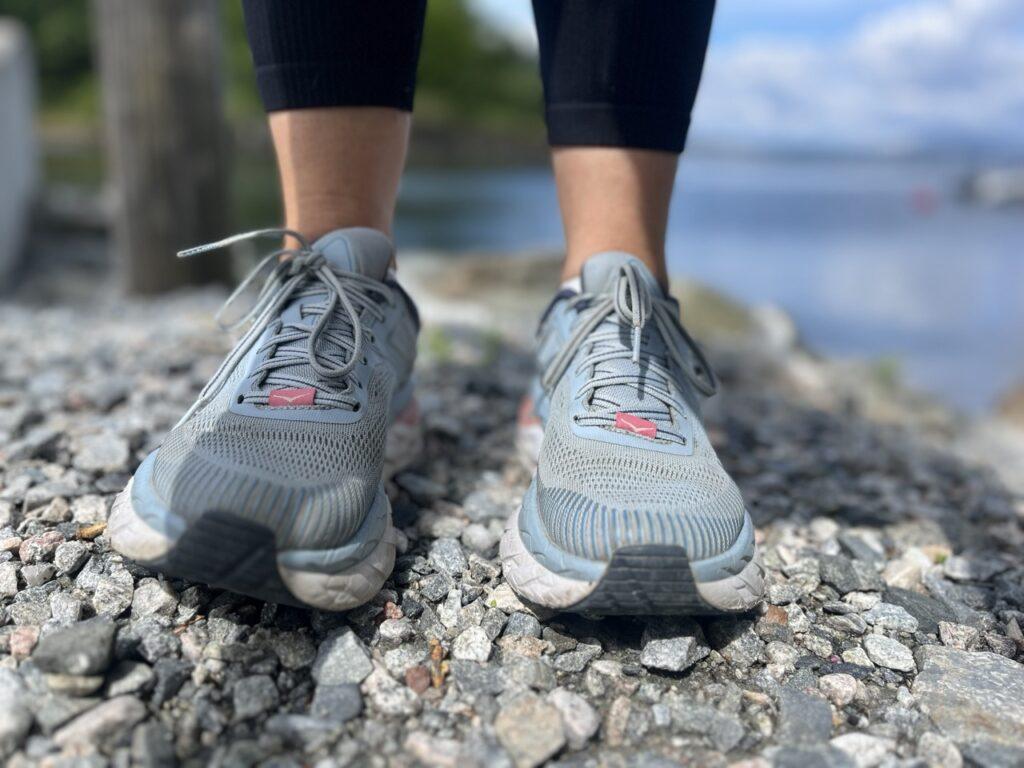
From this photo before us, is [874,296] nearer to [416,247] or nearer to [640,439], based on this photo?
[416,247]

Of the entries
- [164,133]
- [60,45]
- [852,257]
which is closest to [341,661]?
[164,133]

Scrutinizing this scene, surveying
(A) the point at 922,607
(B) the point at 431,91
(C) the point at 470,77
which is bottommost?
(B) the point at 431,91

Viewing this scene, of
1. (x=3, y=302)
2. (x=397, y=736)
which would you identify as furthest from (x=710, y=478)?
(x=3, y=302)

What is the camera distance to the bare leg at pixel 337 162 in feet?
4.64

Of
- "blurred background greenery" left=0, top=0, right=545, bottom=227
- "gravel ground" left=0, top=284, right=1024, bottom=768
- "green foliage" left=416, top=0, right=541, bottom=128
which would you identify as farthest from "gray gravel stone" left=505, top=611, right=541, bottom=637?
"green foliage" left=416, top=0, right=541, bottom=128

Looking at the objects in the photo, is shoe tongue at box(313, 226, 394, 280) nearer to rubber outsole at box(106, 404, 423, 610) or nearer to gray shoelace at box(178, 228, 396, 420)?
gray shoelace at box(178, 228, 396, 420)

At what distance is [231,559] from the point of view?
99cm

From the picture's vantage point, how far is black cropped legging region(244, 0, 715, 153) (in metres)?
1.36

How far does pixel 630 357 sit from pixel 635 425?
0.15 m

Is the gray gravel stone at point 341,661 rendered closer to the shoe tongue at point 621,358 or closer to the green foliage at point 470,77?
the shoe tongue at point 621,358

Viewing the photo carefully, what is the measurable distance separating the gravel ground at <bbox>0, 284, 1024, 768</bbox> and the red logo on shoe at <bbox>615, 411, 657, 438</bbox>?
0.93ft

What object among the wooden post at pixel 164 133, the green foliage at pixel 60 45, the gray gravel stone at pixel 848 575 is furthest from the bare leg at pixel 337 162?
the green foliage at pixel 60 45

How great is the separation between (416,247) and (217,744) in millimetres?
8631

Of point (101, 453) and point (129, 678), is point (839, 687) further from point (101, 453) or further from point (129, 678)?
point (101, 453)
